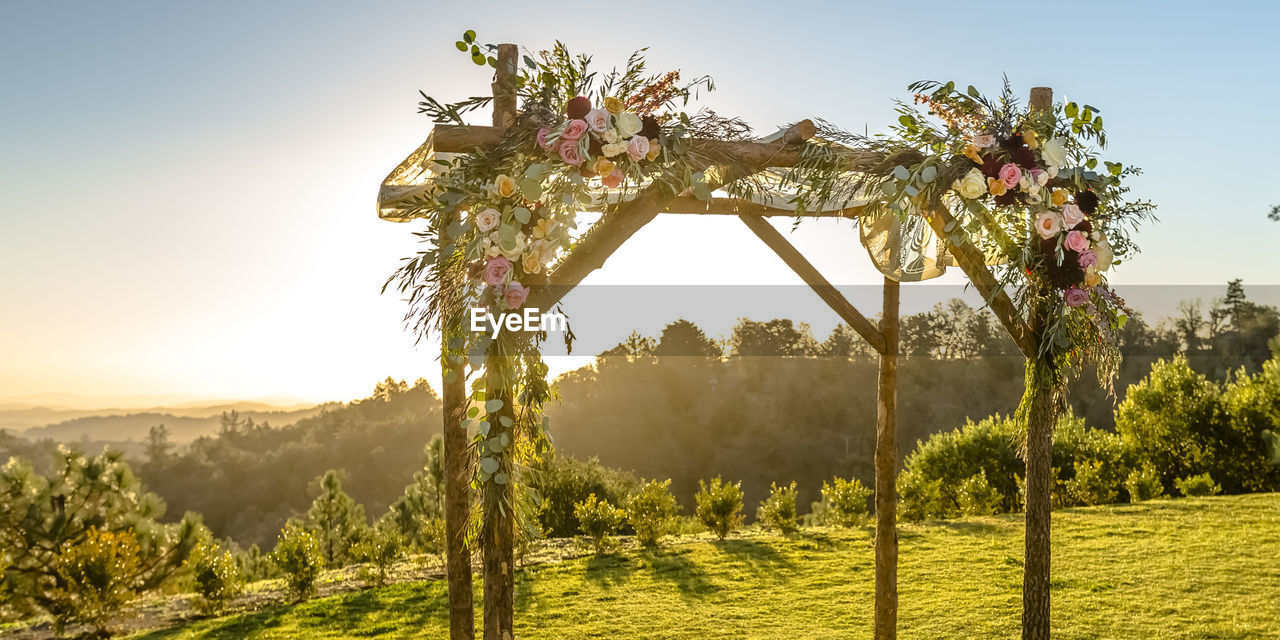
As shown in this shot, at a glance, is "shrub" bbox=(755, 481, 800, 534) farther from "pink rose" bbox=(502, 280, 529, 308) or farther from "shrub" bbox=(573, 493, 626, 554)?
"pink rose" bbox=(502, 280, 529, 308)

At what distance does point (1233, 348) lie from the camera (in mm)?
21781

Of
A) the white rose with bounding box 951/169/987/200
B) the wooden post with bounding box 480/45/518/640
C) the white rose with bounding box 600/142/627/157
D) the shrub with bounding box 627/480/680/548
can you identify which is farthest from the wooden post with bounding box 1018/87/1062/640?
the shrub with bounding box 627/480/680/548

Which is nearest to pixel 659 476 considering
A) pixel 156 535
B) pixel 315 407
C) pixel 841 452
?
pixel 841 452

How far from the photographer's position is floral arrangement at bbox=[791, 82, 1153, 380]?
13.1ft

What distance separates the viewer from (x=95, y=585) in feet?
25.3

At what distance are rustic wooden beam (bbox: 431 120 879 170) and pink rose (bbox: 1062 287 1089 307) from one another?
3.86 feet

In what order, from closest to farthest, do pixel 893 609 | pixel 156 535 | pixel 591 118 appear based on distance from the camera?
pixel 591 118
pixel 893 609
pixel 156 535

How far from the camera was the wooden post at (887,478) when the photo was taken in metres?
4.81

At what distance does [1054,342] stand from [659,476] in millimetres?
19405

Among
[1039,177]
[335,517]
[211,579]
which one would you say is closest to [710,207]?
[1039,177]

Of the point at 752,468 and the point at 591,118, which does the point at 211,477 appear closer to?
the point at 752,468

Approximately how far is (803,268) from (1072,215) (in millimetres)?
1347

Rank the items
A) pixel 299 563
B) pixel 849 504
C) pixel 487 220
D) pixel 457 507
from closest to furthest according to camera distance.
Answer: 1. pixel 487 220
2. pixel 457 507
3. pixel 299 563
4. pixel 849 504

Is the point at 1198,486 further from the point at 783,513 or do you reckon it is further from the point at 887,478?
the point at 887,478
